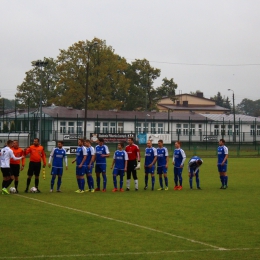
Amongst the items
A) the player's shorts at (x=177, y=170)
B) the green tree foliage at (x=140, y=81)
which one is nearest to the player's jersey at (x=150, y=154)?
the player's shorts at (x=177, y=170)

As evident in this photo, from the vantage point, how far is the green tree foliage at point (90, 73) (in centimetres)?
8569

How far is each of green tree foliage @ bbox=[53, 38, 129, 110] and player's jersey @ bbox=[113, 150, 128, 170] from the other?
6274 centimetres

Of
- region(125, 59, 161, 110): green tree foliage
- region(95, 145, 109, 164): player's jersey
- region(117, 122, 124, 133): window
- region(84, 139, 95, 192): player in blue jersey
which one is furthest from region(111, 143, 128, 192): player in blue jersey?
region(125, 59, 161, 110): green tree foliage

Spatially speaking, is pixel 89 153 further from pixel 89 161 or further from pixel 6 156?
pixel 6 156

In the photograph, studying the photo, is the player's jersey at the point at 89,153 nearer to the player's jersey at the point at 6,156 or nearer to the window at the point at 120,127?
the player's jersey at the point at 6,156

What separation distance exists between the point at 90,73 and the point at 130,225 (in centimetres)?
7447

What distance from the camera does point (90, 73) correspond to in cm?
8662

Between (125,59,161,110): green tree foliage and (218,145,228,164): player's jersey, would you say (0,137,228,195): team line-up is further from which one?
(125,59,161,110): green tree foliage

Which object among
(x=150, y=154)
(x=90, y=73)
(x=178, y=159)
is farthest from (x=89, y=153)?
(x=90, y=73)

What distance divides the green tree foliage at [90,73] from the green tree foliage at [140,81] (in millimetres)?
10958

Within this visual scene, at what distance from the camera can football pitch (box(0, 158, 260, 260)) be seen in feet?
33.3

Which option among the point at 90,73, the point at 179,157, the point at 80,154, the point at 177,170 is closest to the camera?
the point at 80,154

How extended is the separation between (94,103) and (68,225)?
73583mm

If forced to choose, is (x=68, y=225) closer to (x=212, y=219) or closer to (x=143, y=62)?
(x=212, y=219)
